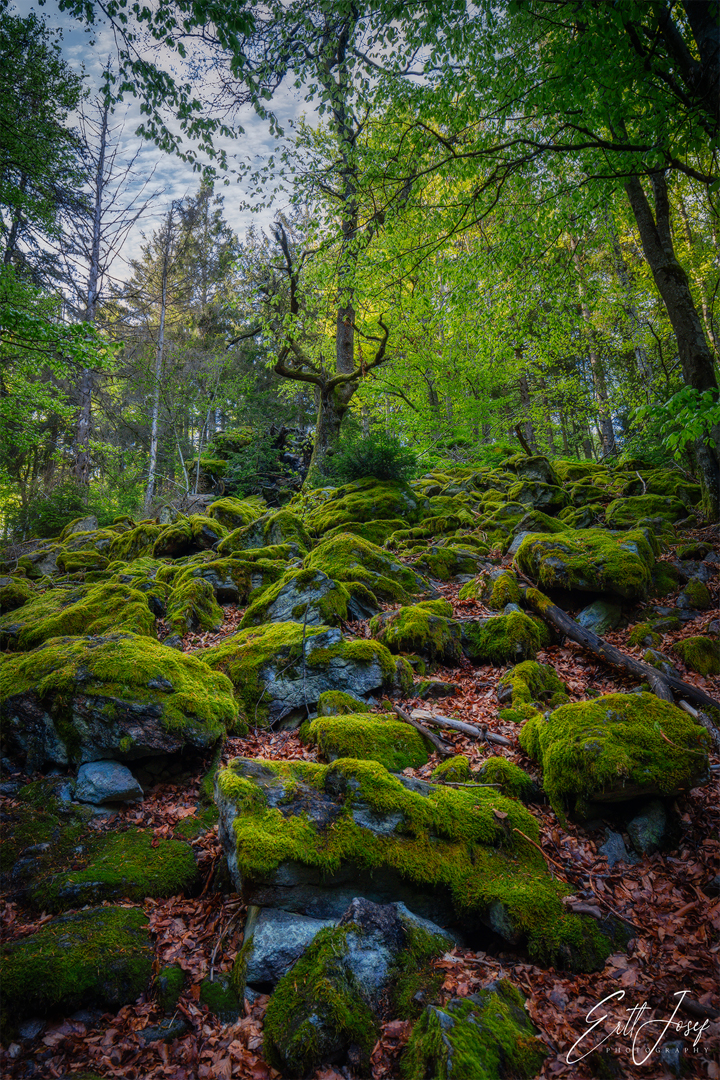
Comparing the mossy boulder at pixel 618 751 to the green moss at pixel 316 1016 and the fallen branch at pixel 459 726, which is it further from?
the green moss at pixel 316 1016

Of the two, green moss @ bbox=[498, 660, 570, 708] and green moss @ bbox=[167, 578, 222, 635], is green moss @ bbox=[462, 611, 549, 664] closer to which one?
green moss @ bbox=[498, 660, 570, 708]

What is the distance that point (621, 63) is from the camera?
5.10 m

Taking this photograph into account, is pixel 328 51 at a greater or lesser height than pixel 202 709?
greater

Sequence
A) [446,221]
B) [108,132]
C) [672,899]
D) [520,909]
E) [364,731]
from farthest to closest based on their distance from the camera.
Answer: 1. [108,132]
2. [446,221]
3. [364,731]
4. [672,899]
5. [520,909]

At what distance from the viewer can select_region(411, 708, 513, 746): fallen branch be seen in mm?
5016

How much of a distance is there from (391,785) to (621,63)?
7.87 meters

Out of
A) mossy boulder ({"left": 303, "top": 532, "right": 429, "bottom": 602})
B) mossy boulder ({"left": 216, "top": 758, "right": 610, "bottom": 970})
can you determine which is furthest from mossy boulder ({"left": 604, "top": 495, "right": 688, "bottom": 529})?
mossy boulder ({"left": 216, "top": 758, "right": 610, "bottom": 970})

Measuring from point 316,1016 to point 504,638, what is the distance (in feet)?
16.1

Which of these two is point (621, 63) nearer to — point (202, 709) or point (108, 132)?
point (202, 709)

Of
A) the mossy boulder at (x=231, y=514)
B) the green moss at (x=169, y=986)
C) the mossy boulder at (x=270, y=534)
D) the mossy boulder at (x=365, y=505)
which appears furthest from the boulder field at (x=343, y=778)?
the mossy boulder at (x=231, y=514)

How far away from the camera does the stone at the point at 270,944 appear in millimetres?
2832

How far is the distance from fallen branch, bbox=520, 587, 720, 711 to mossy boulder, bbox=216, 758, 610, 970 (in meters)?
2.59

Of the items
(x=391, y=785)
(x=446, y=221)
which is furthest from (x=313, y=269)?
(x=391, y=785)

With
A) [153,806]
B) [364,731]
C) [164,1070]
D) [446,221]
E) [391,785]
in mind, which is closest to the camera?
[164,1070]
